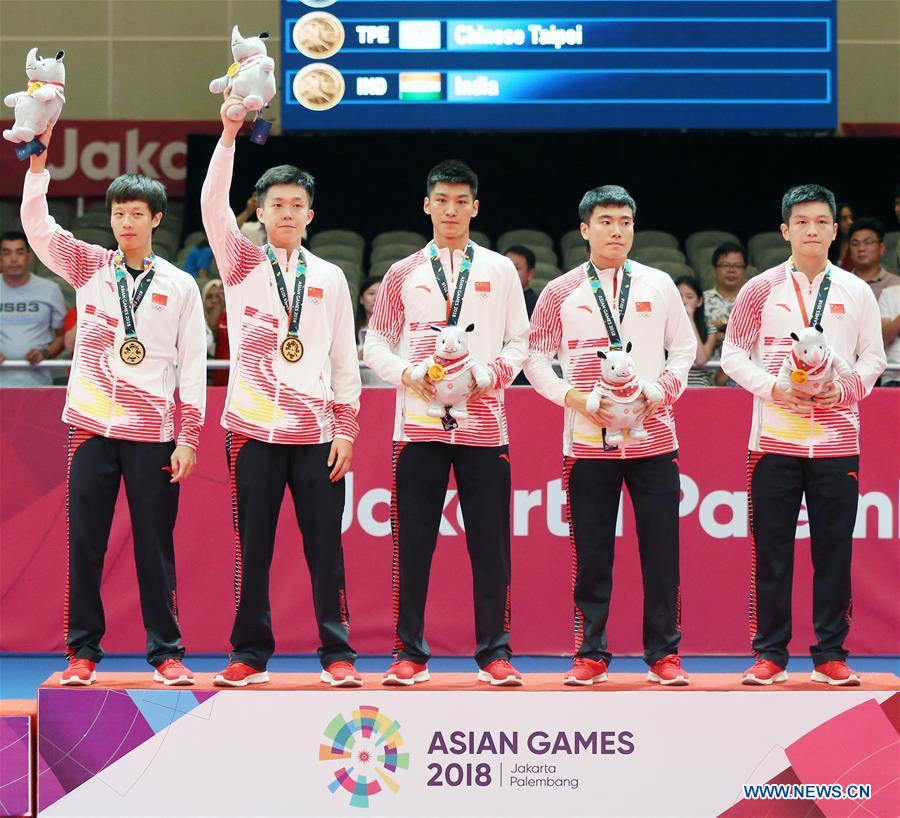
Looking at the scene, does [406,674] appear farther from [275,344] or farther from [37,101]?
[37,101]

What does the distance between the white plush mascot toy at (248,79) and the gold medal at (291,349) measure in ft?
2.79

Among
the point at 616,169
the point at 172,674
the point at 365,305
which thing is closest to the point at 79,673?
the point at 172,674

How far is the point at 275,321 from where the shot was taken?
5129 millimetres

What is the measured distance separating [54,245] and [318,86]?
14.4ft

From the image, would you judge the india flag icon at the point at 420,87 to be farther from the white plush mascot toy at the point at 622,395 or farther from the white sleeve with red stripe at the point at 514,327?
the white plush mascot toy at the point at 622,395

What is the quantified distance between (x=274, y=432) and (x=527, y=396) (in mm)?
2468

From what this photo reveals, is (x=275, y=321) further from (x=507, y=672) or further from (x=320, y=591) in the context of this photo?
(x=507, y=672)

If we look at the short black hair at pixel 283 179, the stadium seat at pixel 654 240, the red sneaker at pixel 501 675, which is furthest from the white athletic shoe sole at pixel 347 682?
the stadium seat at pixel 654 240

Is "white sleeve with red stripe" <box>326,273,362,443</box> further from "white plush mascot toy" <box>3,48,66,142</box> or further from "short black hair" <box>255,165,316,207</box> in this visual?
"white plush mascot toy" <box>3,48,66,142</box>

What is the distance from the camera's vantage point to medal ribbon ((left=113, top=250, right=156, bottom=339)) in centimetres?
511

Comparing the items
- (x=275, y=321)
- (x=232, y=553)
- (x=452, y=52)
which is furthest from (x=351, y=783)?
(x=452, y=52)

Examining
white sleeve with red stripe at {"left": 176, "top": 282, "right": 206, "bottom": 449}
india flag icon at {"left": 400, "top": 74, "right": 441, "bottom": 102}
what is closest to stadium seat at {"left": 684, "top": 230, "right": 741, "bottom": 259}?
india flag icon at {"left": 400, "top": 74, "right": 441, "bottom": 102}

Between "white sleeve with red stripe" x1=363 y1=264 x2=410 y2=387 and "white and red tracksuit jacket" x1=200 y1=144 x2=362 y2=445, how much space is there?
9 centimetres

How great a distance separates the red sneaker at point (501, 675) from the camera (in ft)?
16.7
